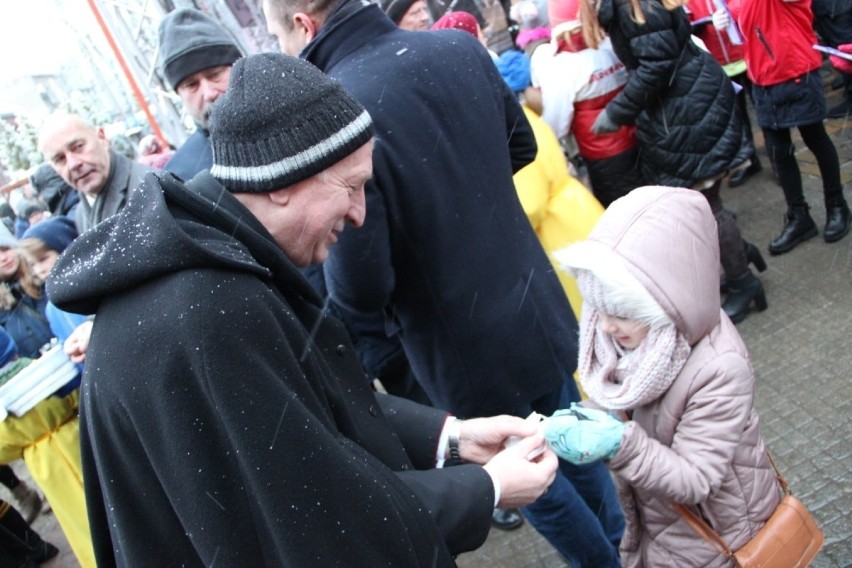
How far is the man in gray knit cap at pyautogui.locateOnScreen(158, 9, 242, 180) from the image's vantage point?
322 cm

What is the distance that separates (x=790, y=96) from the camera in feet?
13.9

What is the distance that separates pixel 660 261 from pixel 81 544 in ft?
10.8

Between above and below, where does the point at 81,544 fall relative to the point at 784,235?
above

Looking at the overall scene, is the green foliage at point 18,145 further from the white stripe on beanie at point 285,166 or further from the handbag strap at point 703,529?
the handbag strap at point 703,529

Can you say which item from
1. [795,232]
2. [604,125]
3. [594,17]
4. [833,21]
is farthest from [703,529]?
[833,21]

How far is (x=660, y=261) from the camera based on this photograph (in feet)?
5.85

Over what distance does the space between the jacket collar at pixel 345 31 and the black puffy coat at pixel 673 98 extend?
1.90 meters

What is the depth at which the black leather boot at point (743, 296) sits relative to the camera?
4043mm

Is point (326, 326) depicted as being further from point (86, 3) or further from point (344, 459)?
point (86, 3)

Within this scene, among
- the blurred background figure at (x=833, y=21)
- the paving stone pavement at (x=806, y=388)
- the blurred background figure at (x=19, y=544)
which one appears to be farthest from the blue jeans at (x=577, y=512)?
the blurred background figure at (x=833, y=21)


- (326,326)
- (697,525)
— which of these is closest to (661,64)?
(697,525)

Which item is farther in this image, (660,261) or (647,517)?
(647,517)

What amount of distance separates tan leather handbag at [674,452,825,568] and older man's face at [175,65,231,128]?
2578 mm

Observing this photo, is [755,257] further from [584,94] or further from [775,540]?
[775,540]
